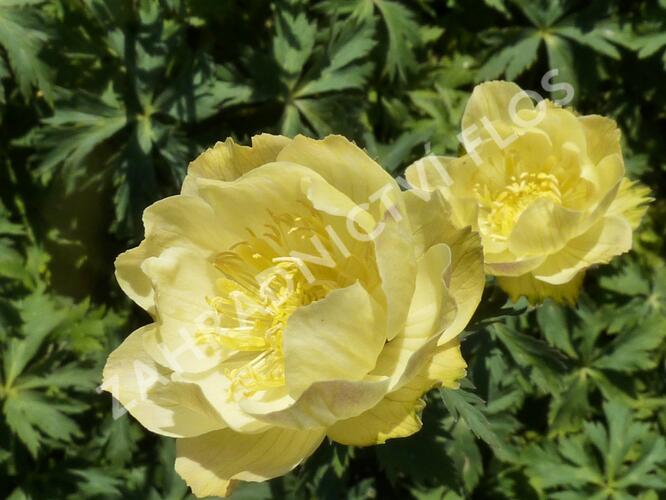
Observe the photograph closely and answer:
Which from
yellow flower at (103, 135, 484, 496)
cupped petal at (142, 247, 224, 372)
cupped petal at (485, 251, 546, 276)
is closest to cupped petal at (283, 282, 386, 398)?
yellow flower at (103, 135, 484, 496)

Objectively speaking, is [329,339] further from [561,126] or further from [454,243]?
[561,126]

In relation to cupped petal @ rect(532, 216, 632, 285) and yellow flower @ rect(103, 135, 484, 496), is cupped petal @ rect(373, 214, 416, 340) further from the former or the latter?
cupped petal @ rect(532, 216, 632, 285)

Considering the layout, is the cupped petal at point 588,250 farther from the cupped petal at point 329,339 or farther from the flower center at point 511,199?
the cupped petal at point 329,339

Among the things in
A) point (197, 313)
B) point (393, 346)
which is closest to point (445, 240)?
point (393, 346)

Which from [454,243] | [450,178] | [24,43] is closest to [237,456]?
[454,243]

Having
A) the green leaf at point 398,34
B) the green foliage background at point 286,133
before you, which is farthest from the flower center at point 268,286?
the green leaf at point 398,34

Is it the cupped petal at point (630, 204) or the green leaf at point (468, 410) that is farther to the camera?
the cupped petal at point (630, 204)

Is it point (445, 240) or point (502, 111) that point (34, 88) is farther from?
point (445, 240)
